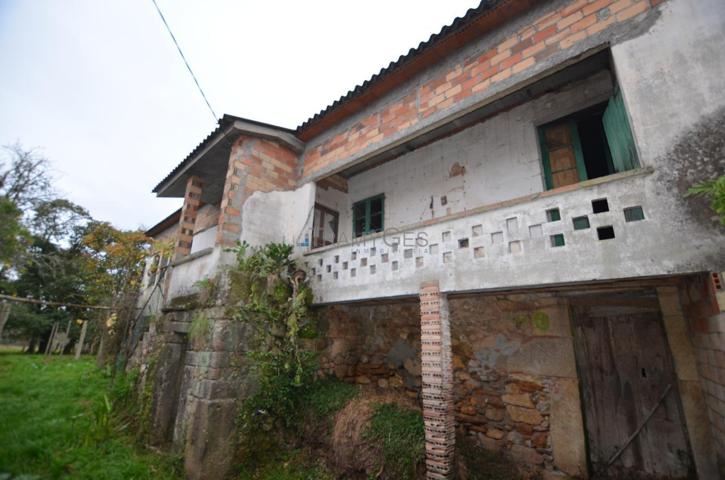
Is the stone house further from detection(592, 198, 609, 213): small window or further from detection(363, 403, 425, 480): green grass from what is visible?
detection(363, 403, 425, 480): green grass

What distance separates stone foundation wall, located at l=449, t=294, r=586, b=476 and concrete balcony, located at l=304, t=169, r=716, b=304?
1609 mm

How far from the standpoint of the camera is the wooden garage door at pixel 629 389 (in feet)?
12.8

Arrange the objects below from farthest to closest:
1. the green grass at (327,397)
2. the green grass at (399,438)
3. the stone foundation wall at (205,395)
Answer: the green grass at (327,397) < the stone foundation wall at (205,395) < the green grass at (399,438)

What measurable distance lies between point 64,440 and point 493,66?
29.7 feet

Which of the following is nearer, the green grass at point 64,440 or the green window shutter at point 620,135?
the green window shutter at point 620,135

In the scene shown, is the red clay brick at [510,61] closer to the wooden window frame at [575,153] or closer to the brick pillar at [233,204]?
the wooden window frame at [575,153]

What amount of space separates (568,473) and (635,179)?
369 cm

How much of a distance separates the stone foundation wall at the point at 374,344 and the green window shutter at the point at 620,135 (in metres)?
3.55

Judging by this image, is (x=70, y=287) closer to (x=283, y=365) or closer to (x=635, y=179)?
(x=283, y=365)

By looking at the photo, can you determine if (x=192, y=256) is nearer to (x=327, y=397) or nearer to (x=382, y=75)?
(x=327, y=397)

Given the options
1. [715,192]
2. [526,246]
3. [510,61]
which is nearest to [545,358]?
[526,246]

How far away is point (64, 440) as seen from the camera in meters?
5.38

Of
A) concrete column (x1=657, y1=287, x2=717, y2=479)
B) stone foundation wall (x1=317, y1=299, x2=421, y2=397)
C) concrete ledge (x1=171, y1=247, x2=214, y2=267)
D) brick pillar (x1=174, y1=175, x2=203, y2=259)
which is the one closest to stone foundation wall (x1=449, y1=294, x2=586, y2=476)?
stone foundation wall (x1=317, y1=299, x2=421, y2=397)

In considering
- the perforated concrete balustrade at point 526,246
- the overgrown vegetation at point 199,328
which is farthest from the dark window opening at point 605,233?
the overgrown vegetation at point 199,328
